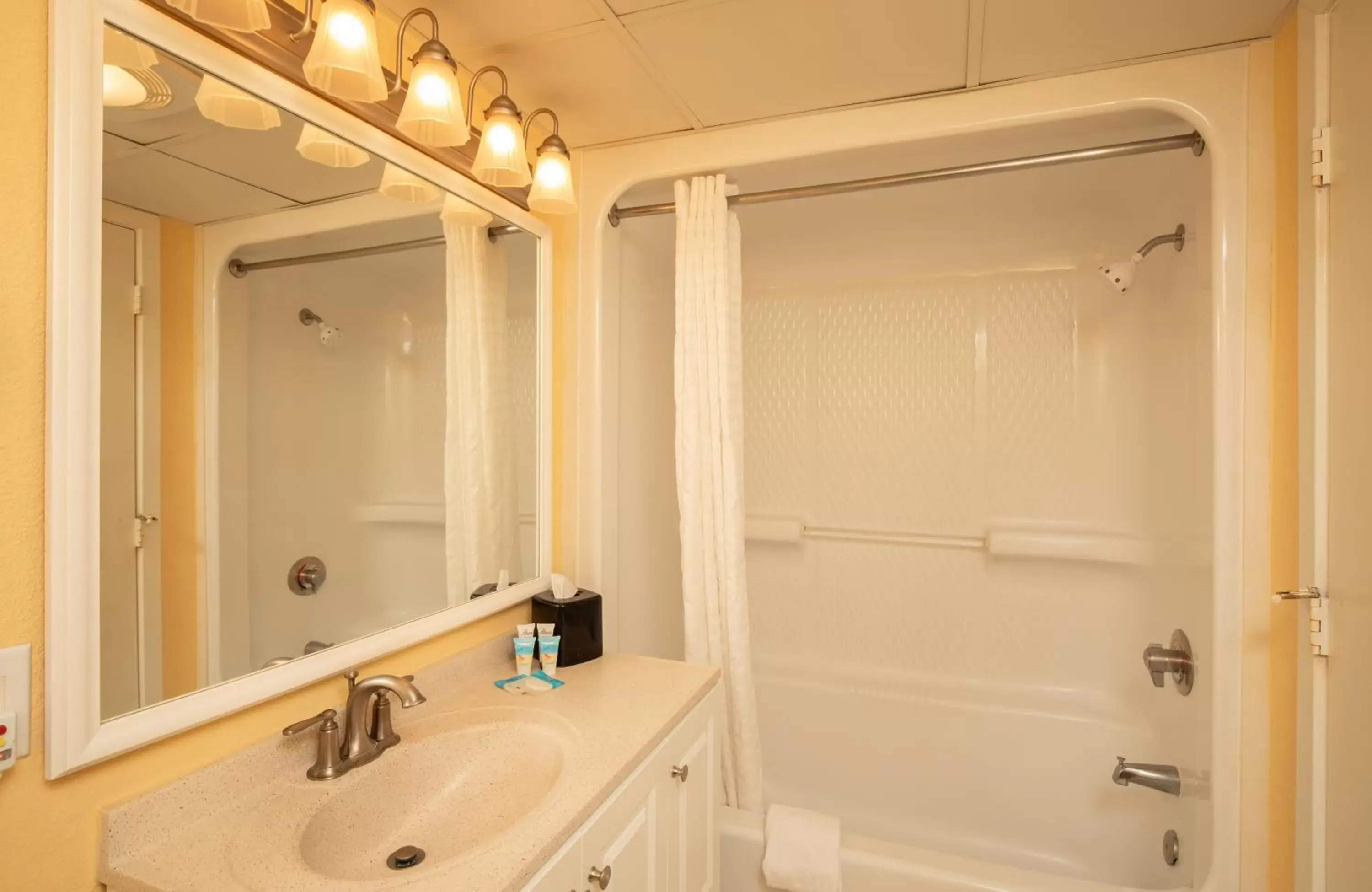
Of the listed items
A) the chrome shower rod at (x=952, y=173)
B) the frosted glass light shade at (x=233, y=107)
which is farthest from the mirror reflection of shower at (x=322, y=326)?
the chrome shower rod at (x=952, y=173)

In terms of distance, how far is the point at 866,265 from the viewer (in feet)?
7.93

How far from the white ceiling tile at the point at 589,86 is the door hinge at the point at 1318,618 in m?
1.73

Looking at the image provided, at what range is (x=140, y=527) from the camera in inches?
32.9

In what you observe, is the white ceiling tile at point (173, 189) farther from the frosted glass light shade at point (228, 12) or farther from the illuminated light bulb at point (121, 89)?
the frosted glass light shade at point (228, 12)

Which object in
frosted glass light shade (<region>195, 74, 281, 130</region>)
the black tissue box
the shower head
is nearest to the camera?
frosted glass light shade (<region>195, 74, 281, 130</region>)

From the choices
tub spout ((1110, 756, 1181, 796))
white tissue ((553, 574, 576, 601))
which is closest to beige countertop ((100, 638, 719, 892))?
white tissue ((553, 574, 576, 601))

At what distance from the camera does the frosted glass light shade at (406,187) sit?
1.23 metres

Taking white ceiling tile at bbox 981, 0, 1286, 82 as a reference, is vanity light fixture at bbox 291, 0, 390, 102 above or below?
below

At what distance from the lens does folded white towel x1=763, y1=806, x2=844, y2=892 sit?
1.41 metres

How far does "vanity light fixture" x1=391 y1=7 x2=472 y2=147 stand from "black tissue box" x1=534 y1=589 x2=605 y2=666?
1080 mm

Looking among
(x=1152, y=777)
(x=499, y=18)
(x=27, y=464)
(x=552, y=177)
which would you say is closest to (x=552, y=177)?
(x=552, y=177)

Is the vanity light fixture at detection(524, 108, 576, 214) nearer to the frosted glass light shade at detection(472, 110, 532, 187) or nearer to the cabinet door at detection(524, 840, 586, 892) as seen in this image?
the frosted glass light shade at detection(472, 110, 532, 187)

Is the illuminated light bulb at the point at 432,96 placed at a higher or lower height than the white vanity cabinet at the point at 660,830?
higher

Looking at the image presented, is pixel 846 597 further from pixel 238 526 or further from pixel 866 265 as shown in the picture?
pixel 238 526
